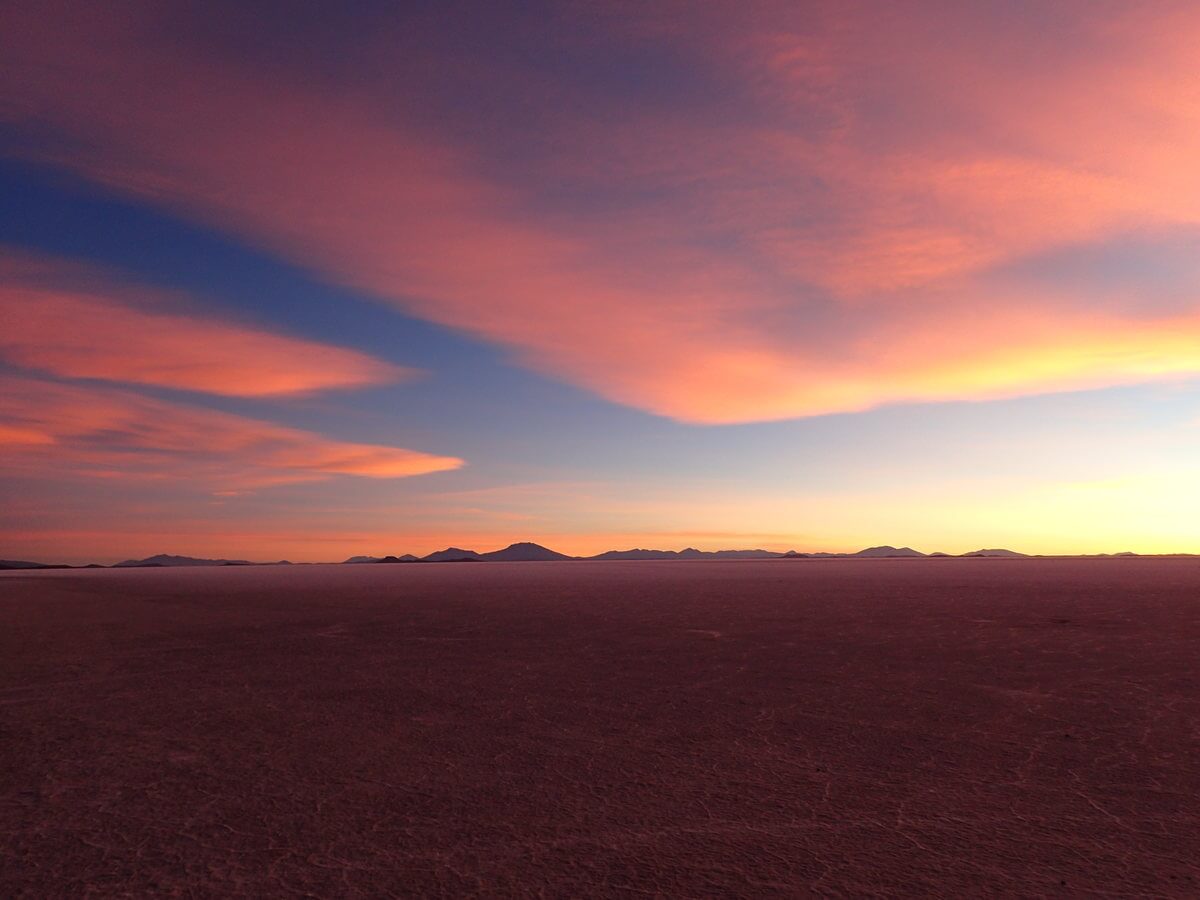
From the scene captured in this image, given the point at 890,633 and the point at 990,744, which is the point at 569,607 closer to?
the point at 890,633

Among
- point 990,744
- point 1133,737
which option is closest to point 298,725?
point 990,744

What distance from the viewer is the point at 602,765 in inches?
245

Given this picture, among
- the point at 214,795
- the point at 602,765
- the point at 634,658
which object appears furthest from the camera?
the point at 634,658

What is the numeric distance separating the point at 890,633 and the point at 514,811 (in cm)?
1175

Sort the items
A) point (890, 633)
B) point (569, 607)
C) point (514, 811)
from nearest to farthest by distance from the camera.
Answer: point (514, 811) < point (890, 633) < point (569, 607)

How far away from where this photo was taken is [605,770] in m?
6.09

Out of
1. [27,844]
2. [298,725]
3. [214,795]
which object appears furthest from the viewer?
[298,725]

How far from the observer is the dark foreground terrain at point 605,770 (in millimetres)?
4289

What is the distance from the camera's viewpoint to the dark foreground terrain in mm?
4289

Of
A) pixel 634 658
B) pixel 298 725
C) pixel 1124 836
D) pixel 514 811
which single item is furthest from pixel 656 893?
pixel 634 658

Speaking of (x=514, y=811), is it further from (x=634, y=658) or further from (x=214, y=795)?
(x=634, y=658)

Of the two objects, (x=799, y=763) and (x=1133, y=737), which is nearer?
(x=799, y=763)

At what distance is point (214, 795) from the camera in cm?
561

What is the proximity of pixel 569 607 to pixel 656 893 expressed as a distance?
1962 centimetres
